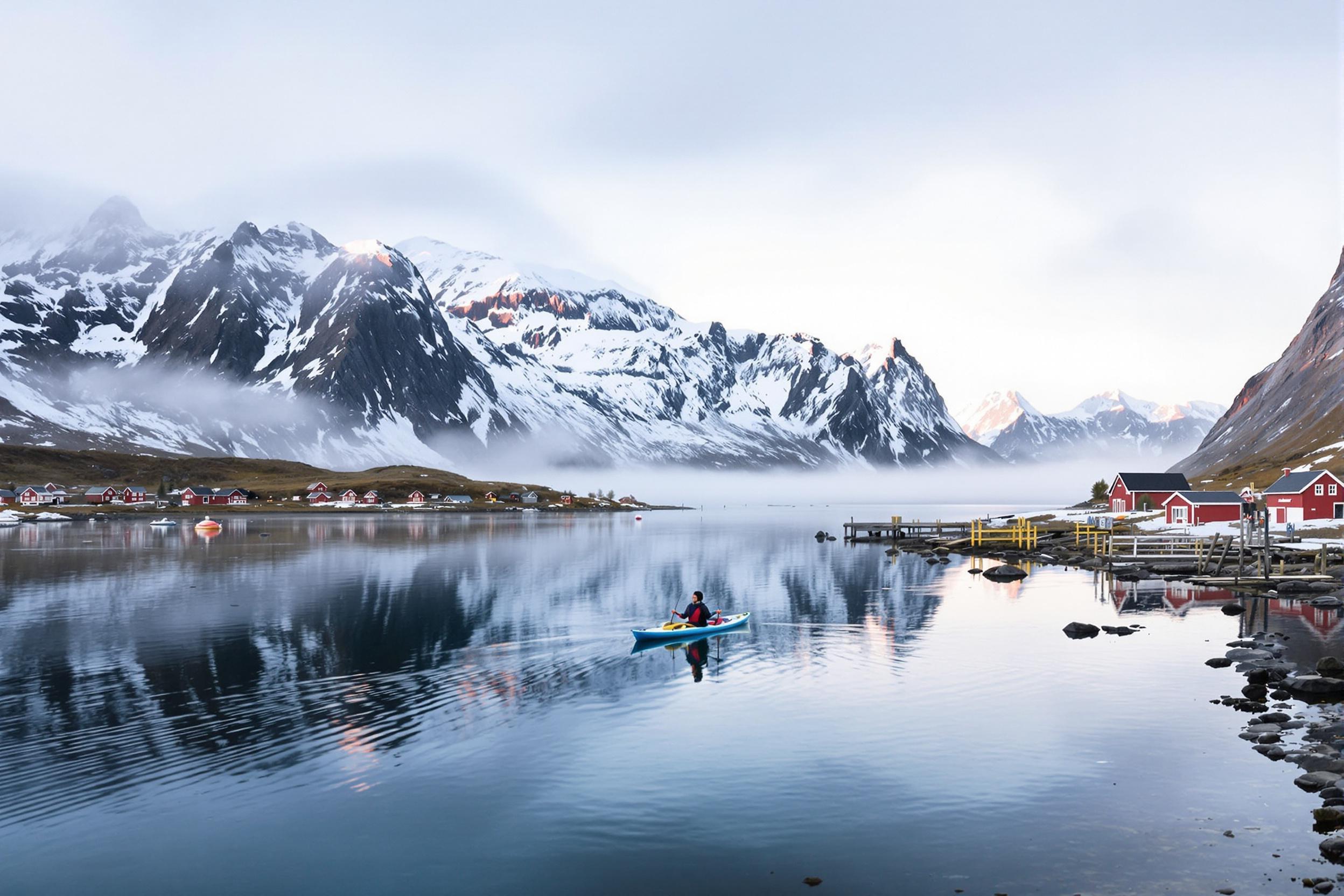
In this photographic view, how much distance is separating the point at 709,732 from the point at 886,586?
5209cm

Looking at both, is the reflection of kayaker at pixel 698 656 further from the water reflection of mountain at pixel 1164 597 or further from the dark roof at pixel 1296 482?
the dark roof at pixel 1296 482

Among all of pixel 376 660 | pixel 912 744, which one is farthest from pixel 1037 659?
pixel 376 660

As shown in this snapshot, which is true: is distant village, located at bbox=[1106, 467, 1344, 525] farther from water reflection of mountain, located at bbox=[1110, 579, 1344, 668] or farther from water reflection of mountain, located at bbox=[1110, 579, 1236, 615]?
water reflection of mountain, located at bbox=[1110, 579, 1344, 668]

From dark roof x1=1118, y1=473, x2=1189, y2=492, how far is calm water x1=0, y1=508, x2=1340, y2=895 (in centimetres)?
9488

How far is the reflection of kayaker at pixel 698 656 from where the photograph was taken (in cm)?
4469

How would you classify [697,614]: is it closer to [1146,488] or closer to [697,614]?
[697,614]

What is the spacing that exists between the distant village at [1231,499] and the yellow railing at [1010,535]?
19398mm

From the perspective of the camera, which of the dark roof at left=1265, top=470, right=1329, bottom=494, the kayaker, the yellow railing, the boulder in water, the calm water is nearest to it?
the calm water

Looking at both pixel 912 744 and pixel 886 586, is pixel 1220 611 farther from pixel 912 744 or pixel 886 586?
pixel 912 744

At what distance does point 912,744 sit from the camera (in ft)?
104

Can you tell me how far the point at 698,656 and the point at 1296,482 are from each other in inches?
4183

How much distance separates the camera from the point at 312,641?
52.3 metres

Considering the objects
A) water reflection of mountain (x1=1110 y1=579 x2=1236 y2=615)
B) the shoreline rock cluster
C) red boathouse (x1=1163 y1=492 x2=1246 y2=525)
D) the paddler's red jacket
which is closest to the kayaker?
the paddler's red jacket

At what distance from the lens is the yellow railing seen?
121812 mm
